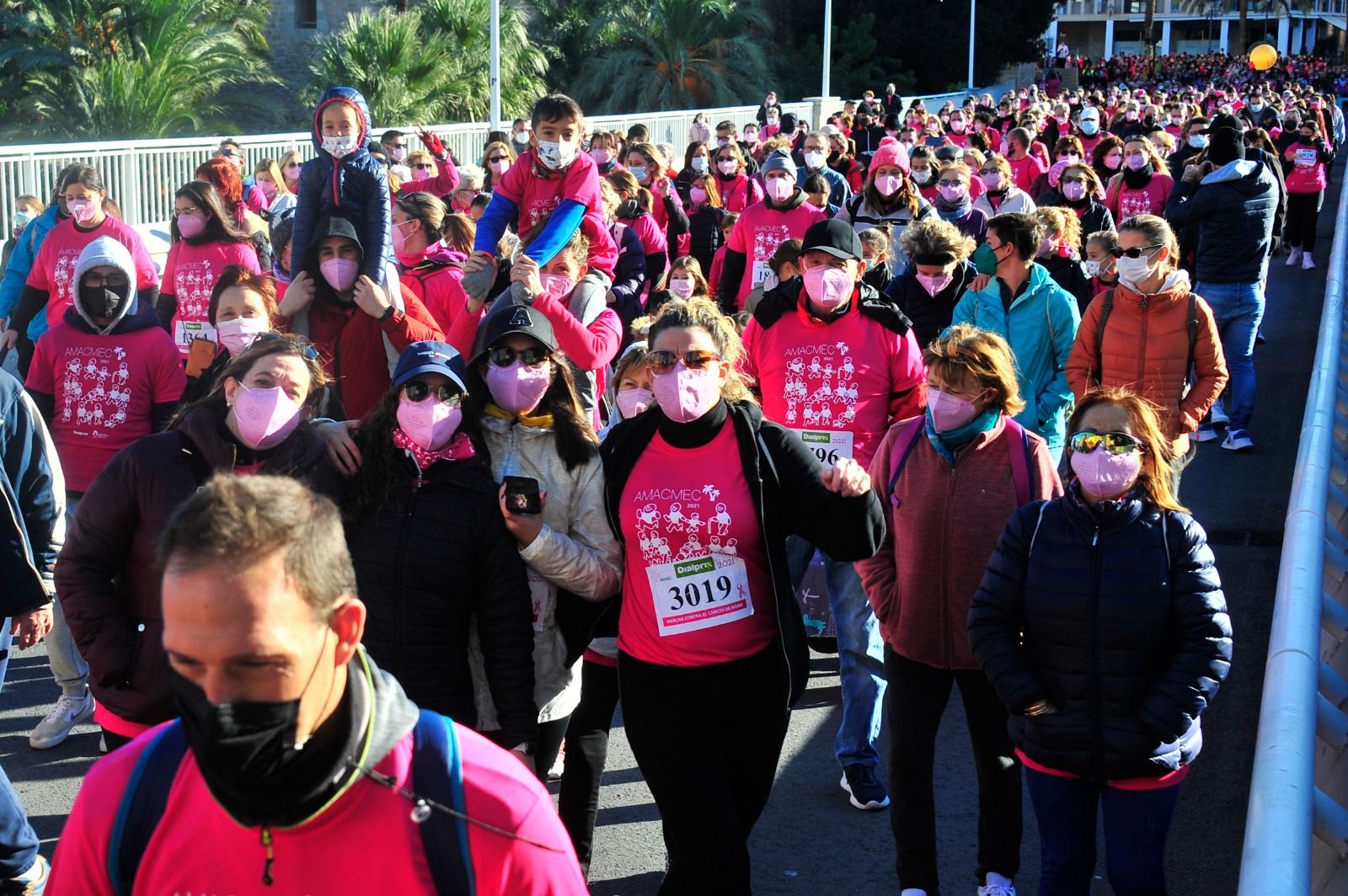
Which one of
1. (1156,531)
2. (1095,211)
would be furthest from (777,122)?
(1156,531)

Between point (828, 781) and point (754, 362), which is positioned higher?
point (754, 362)

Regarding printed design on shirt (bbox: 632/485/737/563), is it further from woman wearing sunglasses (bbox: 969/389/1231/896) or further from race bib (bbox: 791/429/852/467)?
race bib (bbox: 791/429/852/467)

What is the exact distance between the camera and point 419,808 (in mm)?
2303

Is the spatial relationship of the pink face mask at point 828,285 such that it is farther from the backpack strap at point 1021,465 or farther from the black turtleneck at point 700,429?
the black turtleneck at point 700,429

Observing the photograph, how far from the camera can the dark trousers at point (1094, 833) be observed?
4371 mm

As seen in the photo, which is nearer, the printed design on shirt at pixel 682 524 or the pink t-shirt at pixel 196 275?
the printed design on shirt at pixel 682 524

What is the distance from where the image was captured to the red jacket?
16.3ft

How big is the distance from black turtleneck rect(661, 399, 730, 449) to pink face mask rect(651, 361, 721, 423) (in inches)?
0.9

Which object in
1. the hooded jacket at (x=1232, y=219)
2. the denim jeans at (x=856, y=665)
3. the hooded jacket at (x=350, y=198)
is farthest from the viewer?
the hooded jacket at (x=1232, y=219)

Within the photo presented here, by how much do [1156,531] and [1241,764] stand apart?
2356 mm

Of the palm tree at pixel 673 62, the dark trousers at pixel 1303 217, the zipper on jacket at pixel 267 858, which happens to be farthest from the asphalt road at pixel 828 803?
the palm tree at pixel 673 62

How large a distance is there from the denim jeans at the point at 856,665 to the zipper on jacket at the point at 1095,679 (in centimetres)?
152

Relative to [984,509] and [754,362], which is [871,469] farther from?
[754,362]

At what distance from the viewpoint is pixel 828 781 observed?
6156mm
